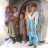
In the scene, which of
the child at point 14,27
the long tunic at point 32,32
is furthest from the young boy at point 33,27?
the child at point 14,27

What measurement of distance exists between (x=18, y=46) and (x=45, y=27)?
0.27m

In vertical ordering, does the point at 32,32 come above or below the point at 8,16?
below

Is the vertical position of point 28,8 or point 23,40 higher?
point 28,8

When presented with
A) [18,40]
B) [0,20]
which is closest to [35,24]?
[18,40]

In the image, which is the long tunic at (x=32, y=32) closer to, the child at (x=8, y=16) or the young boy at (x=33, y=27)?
the young boy at (x=33, y=27)

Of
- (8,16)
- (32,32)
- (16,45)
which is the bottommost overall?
(16,45)

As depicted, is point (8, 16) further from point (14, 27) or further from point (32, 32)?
point (32, 32)

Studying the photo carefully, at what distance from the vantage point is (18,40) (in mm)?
1150

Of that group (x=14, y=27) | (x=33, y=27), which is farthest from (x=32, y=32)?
(x=14, y=27)

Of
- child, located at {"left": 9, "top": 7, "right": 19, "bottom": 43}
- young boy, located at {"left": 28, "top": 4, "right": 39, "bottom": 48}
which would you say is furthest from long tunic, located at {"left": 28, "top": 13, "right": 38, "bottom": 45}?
child, located at {"left": 9, "top": 7, "right": 19, "bottom": 43}

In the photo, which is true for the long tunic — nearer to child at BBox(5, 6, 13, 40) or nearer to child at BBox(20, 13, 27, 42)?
child at BBox(20, 13, 27, 42)

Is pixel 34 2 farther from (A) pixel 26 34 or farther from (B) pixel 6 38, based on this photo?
(B) pixel 6 38

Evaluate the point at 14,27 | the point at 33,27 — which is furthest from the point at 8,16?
the point at 33,27

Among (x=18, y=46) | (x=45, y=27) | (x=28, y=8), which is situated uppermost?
(x=28, y=8)
